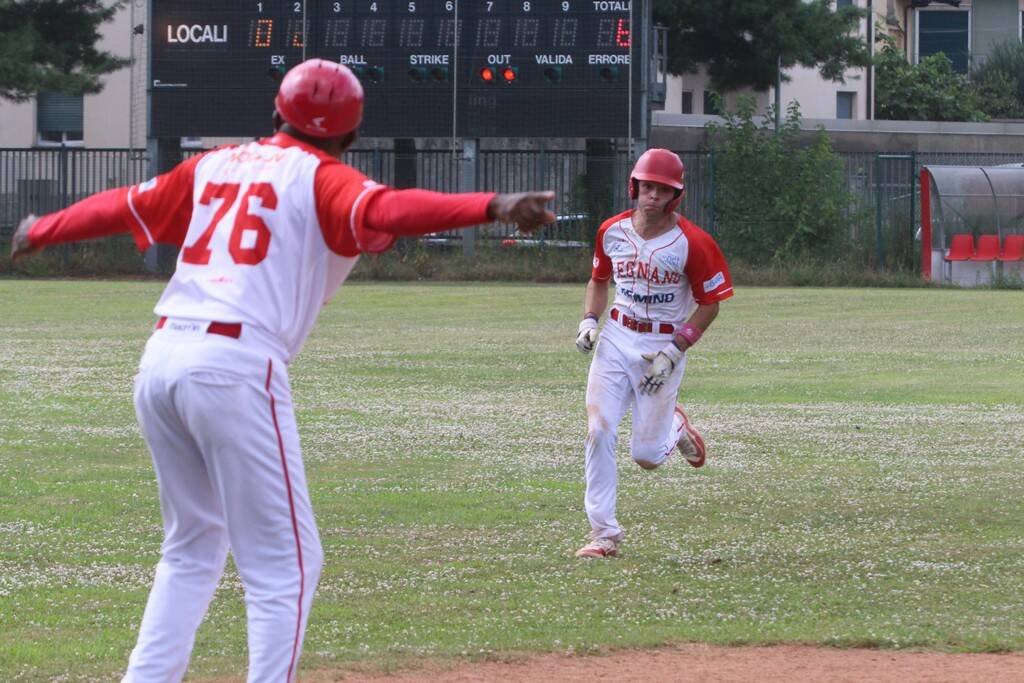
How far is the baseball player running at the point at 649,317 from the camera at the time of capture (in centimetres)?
871

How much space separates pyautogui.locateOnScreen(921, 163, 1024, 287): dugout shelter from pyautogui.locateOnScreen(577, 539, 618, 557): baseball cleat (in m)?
28.0

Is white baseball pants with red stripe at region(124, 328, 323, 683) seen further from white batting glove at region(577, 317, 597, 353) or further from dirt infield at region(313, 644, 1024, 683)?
white batting glove at region(577, 317, 597, 353)

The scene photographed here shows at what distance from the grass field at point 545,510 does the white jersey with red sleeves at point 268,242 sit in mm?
2035

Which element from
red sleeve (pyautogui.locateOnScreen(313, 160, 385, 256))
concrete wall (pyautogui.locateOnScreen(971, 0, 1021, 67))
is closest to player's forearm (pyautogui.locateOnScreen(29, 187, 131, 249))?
red sleeve (pyautogui.locateOnScreen(313, 160, 385, 256))

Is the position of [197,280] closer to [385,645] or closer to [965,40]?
[385,645]

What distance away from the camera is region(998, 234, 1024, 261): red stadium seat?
116ft

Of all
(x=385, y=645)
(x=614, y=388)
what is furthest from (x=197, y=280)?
(x=614, y=388)

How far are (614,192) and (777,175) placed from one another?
380 cm

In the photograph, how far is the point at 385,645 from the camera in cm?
671

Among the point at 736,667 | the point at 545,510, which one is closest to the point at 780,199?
the point at 545,510

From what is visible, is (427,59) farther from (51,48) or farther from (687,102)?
(687,102)

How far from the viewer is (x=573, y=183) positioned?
3875cm

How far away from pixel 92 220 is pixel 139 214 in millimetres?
182

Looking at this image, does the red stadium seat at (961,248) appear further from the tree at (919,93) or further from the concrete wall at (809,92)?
the tree at (919,93)
